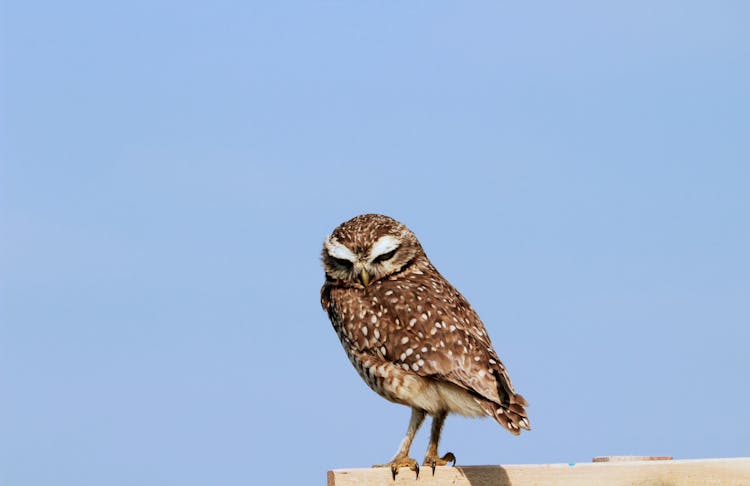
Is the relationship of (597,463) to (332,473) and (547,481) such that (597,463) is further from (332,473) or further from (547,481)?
(332,473)

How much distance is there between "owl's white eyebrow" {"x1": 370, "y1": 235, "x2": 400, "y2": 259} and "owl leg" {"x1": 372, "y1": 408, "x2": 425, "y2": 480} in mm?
1300

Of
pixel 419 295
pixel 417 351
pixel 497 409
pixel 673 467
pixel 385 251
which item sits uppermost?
pixel 385 251

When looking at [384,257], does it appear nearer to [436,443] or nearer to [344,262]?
[344,262]

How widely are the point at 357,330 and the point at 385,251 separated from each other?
2.60 feet

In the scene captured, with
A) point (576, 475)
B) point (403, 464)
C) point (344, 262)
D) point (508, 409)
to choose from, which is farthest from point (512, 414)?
point (344, 262)

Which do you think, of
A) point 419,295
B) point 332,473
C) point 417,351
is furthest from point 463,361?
point 332,473

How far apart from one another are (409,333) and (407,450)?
836mm

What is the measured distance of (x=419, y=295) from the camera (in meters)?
7.23

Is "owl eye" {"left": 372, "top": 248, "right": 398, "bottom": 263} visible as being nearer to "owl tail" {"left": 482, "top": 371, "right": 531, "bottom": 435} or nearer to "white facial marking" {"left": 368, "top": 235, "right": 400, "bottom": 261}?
"white facial marking" {"left": 368, "top": 235, "right": 400, "bottom": 261}

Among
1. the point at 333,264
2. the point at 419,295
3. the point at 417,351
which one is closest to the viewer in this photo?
the point at 417,351

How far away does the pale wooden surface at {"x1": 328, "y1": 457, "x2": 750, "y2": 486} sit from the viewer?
242 inches

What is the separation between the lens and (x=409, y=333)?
6.86 metres

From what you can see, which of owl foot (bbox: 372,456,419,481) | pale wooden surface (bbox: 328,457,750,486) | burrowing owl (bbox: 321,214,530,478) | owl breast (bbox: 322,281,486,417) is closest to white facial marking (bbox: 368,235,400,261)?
burrowing owl (bbox: 321,214,530,478)

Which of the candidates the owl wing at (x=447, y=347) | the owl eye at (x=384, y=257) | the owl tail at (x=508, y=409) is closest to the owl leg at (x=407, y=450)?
the owl wing at (x=447, y=347)
